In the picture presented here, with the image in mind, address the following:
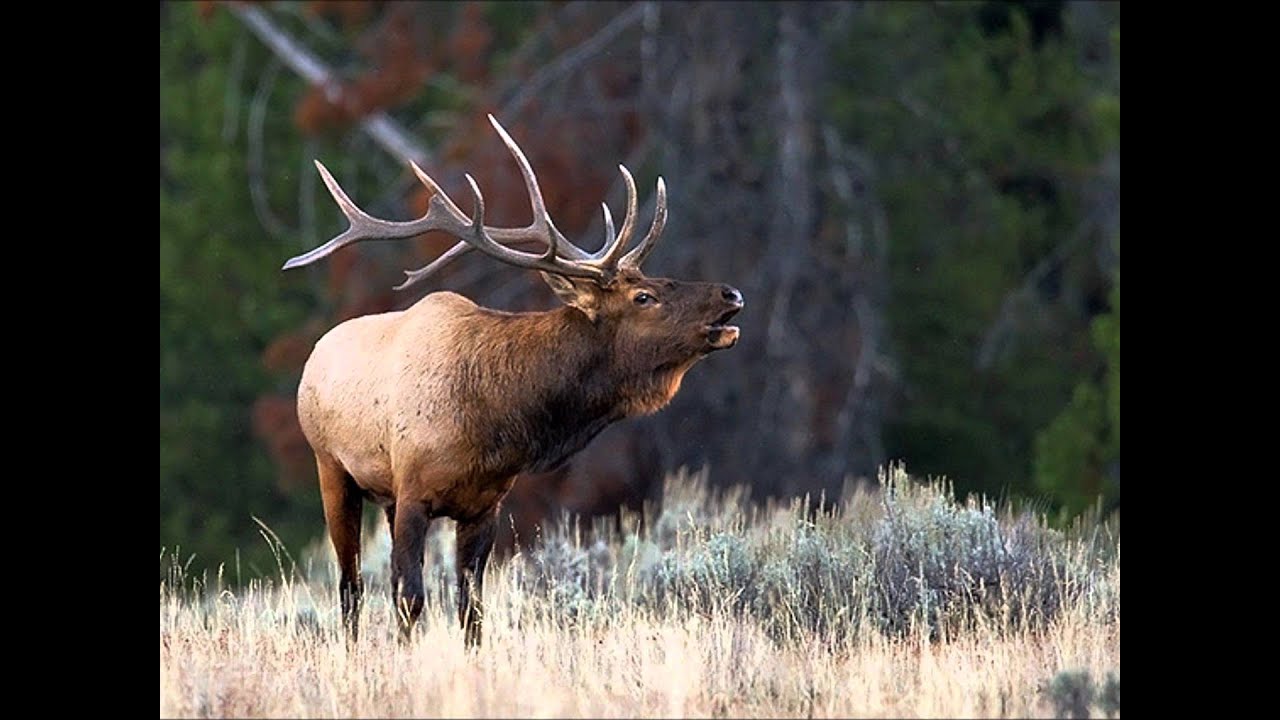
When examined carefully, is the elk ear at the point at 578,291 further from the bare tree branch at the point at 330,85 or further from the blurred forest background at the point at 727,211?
the bare tree branch at the point at 330,85

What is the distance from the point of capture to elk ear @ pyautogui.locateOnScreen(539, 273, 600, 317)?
33.2 ft

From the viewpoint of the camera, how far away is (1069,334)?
27.5m

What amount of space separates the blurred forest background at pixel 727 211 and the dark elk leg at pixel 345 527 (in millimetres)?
9685

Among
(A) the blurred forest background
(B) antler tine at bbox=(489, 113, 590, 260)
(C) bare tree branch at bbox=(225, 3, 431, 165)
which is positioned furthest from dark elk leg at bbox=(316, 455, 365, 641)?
(C) bare tree branch at bbox=(225, 3, 431, 165)

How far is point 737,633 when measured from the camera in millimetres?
9273

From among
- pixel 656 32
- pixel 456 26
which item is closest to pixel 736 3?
pixel 656 32

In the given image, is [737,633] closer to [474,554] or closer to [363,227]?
[474,554]

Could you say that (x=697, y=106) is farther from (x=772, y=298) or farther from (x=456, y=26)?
(x=456, y=26)

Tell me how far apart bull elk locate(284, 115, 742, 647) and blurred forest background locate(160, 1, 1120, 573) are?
31.4ft

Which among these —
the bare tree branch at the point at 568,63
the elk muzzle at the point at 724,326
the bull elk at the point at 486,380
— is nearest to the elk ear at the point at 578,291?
the bull elk at the point at 486,380

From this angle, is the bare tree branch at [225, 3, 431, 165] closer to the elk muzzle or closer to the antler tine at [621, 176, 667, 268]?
the antler tine at [621, 176, 667, 268]

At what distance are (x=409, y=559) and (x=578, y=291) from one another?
4.41 feet

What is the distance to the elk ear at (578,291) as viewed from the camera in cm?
1012

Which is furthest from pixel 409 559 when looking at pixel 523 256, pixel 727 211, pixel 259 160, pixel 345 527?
pixel 259 160
